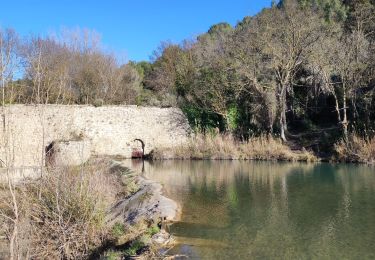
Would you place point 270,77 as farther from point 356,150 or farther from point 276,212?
point 276,212

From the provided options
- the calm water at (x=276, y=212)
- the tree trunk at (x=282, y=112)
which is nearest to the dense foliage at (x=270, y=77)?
the tree trunk at (x=282, y=112)

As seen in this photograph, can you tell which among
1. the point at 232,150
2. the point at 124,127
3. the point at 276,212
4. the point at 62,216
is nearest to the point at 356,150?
the point at 232,150

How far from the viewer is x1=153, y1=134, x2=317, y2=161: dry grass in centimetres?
1884

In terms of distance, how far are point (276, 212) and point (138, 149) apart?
15.4 metres

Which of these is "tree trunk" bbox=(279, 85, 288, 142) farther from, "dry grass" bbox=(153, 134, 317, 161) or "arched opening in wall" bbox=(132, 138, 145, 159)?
"arched opening in wall" bbox=(132, 138, 145, 159)

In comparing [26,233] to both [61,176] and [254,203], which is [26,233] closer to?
[61,176]

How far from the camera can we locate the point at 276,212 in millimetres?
8484

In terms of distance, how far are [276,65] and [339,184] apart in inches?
404

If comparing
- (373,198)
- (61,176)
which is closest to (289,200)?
(373,198)

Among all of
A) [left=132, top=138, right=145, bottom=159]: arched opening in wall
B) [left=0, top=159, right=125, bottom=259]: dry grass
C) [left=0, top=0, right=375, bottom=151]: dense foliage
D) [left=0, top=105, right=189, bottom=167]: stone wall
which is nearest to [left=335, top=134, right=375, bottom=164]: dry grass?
[left=0, top=0, right=375, bottom=151]: dense foliage

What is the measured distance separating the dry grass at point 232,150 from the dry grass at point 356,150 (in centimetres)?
113

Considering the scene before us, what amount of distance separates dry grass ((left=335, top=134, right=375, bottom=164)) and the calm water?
44.1 inches

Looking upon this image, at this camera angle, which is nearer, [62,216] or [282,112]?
[62,216]

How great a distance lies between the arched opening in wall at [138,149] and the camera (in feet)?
75.5
